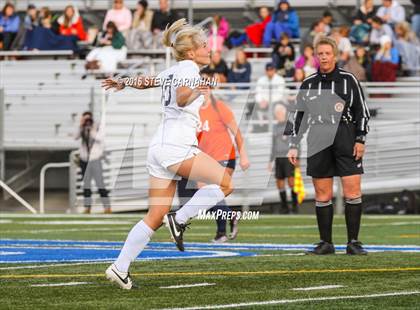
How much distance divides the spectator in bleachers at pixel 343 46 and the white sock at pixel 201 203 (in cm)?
1412

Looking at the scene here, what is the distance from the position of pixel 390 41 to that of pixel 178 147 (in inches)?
608

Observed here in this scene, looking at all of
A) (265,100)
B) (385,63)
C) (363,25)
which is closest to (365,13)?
(363,25)

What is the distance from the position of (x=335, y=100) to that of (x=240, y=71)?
41.8 feet

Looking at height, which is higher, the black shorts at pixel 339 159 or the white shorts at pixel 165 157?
the white shorts at pixel 165 157

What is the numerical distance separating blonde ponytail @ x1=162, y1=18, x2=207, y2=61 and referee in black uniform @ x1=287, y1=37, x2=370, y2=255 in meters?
2.95

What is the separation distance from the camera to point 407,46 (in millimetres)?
23234

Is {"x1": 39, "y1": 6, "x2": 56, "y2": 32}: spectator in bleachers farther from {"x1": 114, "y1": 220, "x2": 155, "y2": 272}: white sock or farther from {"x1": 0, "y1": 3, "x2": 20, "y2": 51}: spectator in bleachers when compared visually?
{"x1": 114, "y1": 220, "x2": 155, "y2": 272}: white sock

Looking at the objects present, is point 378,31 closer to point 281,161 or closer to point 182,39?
point 281,161

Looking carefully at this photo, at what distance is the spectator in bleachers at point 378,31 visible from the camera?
23.3 m

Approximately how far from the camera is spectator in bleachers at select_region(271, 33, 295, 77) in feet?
77.3

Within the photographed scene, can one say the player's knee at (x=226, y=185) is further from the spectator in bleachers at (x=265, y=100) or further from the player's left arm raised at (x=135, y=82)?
the spectator in bleachers at (x=265, y=100)

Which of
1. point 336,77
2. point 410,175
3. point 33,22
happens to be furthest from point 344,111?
point 33,22

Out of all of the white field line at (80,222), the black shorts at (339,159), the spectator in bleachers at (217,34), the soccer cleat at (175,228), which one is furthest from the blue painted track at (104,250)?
the spectator in bleachers at (217,34)

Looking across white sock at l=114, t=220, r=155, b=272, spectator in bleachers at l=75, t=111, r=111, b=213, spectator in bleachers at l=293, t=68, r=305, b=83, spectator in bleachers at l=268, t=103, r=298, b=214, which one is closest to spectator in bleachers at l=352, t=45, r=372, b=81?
spectator in bleachers at l=293, t=68, r=305, b=83
